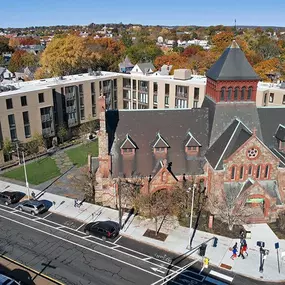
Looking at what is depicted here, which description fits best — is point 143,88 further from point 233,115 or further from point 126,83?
point 233,115

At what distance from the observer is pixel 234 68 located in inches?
1847

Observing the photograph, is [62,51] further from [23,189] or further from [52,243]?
[52,243]

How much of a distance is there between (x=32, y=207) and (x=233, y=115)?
32.6 meters

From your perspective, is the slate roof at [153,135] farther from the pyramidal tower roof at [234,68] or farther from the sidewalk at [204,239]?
the sidewalk at [204,239]

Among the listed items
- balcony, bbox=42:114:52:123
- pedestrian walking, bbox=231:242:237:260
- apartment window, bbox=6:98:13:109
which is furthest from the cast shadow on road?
balcony, bbox=42:114:52:123

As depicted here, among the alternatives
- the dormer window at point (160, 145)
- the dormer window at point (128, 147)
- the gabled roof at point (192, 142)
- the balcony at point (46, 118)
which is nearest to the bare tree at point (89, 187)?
the dormer window at point (128, 147)

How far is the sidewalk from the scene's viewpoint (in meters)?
36.2

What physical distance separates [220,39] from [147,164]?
145 m

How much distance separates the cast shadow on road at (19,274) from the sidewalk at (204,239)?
38.8 ft

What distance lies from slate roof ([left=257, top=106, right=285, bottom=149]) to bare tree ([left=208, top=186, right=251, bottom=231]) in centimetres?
1035

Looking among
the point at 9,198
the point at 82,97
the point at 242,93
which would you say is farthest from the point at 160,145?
the point at 82,97

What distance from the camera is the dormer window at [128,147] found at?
155ft

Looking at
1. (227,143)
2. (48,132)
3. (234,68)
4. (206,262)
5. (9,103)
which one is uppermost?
(234,68)

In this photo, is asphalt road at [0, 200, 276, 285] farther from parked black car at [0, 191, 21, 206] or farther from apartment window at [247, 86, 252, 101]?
apartment window at [247, 86, 252, 101]
